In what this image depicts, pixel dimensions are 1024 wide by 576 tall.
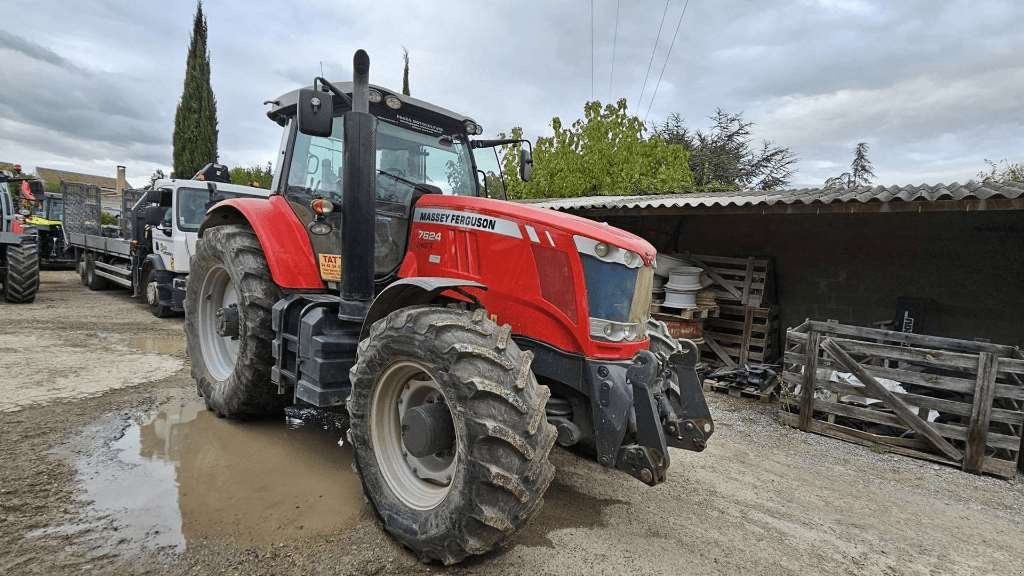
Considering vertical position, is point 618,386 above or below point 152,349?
above

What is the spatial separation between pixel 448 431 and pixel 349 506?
901 millimetres

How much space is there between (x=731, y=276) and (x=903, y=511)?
172 inches

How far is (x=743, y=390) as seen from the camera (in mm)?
6496

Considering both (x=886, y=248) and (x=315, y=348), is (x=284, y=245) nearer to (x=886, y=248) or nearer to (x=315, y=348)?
(x=315, y=348)

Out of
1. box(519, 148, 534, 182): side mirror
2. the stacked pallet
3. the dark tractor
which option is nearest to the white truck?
the dark tractor

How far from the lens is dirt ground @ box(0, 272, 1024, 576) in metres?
2.55

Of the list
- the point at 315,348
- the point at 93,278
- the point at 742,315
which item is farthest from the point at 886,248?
the point at 93,278

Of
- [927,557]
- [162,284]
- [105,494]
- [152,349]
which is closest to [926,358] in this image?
[927,557]

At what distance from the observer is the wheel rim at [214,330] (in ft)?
14.8

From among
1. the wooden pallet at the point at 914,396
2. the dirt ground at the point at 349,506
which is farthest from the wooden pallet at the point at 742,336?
the dirt ground at the point at 349,506

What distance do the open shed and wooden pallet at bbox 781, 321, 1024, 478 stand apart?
1.33 meters

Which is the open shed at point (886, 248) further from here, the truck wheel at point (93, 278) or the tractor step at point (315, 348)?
the truck wheel at point (93, 278)

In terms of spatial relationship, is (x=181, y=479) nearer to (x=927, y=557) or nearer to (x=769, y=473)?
(x=769, y=473)

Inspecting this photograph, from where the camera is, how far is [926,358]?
15.4 feet
